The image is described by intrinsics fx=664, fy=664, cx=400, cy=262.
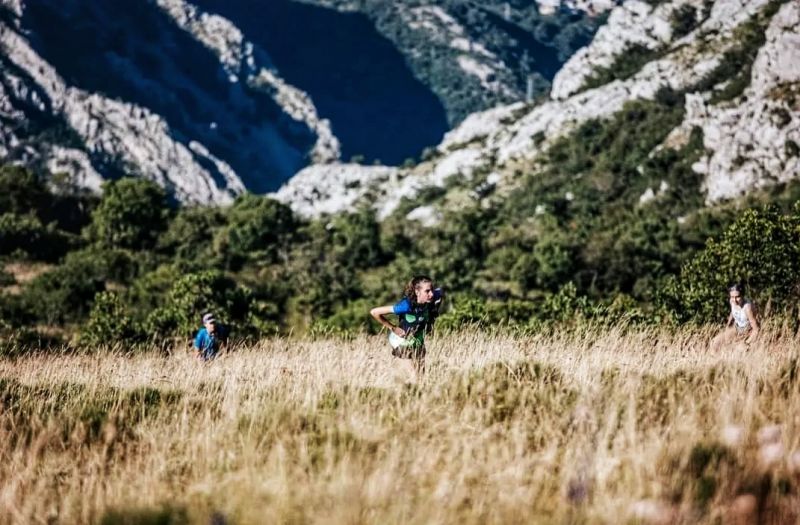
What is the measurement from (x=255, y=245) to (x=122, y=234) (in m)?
20.2

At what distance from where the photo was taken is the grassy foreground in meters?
4.28

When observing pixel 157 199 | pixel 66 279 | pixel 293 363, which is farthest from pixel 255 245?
Answer: pixel 293 363

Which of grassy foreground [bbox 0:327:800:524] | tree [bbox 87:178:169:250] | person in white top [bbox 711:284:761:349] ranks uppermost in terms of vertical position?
tree [bbox 87:178:169:250]

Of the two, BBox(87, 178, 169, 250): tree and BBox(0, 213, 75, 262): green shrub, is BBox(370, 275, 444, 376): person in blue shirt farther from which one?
BBox(87, 178, 169, 250): tree

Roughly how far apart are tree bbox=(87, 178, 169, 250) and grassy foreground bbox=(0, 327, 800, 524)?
99769 millimetres

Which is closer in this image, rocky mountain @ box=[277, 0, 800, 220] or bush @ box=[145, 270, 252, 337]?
bush @ box=[145, 270, 252, 337]

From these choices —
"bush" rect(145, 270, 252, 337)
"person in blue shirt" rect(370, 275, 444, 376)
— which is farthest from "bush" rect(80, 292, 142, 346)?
"person in blue shirt" rect(370, 275, 444, 376)

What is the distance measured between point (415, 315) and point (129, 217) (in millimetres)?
103195

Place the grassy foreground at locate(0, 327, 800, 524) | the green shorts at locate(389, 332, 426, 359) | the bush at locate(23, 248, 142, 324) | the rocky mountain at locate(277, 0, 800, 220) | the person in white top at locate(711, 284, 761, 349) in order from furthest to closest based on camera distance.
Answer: the rocky mountain at locate(277, 0, 800, 220), the bush at locate(23, 248, 142, 324), the person in white top at locate(711, 284, 761, 349), the green shorts at locate(389, 332, 426, 359), the grassy foreground at locate(0, 327, 800, 524)

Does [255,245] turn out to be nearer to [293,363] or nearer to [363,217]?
[363,217]

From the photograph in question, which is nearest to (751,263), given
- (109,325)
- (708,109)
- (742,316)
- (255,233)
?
(742,316)

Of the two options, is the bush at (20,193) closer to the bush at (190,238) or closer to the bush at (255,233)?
the bush at (190,238)

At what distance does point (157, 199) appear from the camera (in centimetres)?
11062

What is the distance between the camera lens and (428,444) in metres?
5.29
